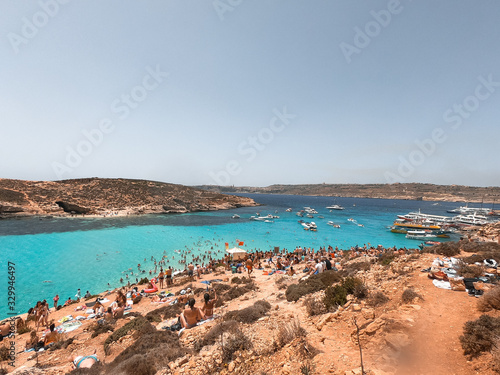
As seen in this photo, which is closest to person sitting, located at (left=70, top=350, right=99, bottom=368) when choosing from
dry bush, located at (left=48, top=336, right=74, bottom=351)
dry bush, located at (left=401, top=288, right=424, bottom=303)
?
dry bush, located at (left=48, top=336, right=74, bottom=351)

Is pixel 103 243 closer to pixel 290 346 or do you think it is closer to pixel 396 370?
pixel 290 346

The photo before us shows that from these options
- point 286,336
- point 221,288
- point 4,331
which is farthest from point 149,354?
point 4,331

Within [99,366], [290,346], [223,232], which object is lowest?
[223,232]

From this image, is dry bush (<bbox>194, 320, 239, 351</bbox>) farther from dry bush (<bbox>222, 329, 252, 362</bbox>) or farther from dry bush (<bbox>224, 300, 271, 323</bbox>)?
dry bush (<bbox>224, 300, 271, 323</bbox>)

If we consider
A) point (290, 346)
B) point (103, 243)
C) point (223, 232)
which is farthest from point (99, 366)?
point (223, 232)

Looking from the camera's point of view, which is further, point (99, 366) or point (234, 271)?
point (234, 271)

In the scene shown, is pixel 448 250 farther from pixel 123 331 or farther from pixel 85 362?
pixel 85 362

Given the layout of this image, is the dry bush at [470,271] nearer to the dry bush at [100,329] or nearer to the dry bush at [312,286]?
the dry bush at [312,286]
